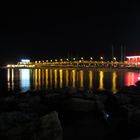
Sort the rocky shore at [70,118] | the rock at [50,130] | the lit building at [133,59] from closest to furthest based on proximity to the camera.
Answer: the rock at [50,130] → the rocky shore at [70,118] → the lit building at [133,59]

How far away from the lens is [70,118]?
40.5 feet

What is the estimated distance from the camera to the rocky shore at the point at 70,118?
823 cm

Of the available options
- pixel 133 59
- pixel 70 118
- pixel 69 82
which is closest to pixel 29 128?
pixel 70 118

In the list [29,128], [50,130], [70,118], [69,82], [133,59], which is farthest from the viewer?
[133,59]

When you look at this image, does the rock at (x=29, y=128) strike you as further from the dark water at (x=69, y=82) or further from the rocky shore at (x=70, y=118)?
the dark water at (x=69, y=82)

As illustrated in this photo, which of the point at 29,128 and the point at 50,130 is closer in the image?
the point at 50,130

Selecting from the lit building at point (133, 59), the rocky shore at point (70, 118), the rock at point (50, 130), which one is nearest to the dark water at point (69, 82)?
the rocky shore at point (70, 118)

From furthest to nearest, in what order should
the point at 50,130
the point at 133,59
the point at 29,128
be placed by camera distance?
the point at 133,59 < the point at 29,128 < the point at 50,130

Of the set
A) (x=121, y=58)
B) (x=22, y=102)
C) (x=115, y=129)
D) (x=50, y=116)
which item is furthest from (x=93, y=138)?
(x=121, y=58)

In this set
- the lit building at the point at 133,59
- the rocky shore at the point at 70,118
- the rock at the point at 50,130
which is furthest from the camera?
the lit building at the point at 133,59

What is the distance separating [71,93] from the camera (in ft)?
50.6

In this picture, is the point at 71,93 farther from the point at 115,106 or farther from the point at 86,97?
the point at 115,106

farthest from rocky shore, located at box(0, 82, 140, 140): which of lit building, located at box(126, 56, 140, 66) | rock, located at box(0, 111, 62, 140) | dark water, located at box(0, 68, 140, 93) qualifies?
lit building, located at box(126, 56, 140, 66)

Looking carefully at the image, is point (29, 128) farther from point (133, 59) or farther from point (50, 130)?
point (133, 59)
